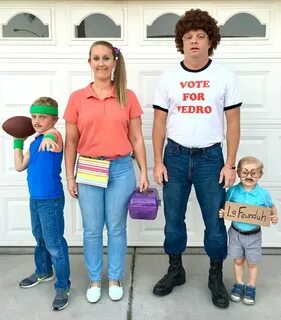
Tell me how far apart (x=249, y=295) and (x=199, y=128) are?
120 cm

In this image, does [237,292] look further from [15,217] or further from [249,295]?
[15,217]

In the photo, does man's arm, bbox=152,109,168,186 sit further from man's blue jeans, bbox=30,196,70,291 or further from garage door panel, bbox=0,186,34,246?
garage door panel, bbox=0,186,34,246

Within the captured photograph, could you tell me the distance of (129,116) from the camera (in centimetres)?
292

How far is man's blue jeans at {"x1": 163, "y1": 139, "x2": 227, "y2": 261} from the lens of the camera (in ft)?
9.43

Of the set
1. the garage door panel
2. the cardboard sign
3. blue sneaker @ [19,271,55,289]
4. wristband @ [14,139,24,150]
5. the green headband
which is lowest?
blue sneaker @ [19,271,55,289]

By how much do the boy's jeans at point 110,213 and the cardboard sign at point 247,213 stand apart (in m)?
0.66

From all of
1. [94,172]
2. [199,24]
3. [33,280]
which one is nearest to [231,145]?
[199,24]

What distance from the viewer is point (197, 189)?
2957 millimetres

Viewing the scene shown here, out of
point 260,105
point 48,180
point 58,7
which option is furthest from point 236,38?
point 48,180

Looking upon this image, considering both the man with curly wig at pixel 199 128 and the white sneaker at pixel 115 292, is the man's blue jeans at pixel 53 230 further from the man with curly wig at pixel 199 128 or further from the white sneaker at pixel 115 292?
the man with curly wig at pixel 199 128

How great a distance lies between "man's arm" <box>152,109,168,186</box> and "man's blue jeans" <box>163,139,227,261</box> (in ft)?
0.13

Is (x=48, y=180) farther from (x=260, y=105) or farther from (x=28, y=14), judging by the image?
(x=260, y=105)

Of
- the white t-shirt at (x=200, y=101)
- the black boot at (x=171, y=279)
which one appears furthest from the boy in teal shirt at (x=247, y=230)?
the black boot at (x=171, y=279)

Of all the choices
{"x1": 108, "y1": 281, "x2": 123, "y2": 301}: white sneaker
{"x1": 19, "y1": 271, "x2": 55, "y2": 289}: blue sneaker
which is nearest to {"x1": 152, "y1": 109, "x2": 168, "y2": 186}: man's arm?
{"x1": 108, "y1": 281, "x2": 123, "y2": 301}: white sneaker
